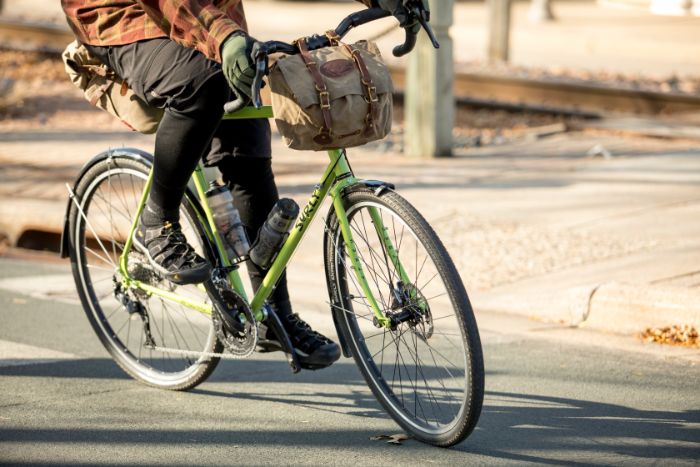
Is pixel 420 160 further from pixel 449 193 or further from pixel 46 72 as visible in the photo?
pixel 46 72

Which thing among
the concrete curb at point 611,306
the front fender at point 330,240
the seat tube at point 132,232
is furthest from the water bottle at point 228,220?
the concrete curb at point 611,306

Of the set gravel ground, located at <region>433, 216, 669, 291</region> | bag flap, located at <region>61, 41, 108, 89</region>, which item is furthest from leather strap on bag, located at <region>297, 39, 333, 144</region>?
gravel ground, located at <region>433, 216, 669, 291</region>

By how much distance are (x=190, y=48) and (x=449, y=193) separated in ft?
14.9

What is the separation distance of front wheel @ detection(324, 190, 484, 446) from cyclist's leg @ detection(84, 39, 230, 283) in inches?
19.6

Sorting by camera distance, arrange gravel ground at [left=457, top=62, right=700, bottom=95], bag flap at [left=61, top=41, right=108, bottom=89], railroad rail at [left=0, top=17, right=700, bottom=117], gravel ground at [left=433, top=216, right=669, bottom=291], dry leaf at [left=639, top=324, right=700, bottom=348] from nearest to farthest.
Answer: bag flap at [left=61, top=41, right=108, bottom=89]
dry leaf at [left=639, top=324, right=700, bottom=348]
gravel ground at [left=433, top=216, right=669, bottom=291]
railroad rail at [left=0, top=17, right=700, bottom=117]
gravel ground at [left=457, top=62, right=700, bottom=95]

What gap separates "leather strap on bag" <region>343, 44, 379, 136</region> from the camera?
3525 mm

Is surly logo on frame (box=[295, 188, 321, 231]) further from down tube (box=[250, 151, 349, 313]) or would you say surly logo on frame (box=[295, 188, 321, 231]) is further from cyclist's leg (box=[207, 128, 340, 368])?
cyclist's leg (box=[207, 128, 340, 368])

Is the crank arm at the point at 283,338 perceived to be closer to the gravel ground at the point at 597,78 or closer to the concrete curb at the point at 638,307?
the concrete curb at the point at 638,307

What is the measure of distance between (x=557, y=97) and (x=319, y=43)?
9.83m

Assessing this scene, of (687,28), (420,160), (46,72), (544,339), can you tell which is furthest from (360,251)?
(687,28)

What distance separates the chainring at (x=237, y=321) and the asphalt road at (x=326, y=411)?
0.27 meters

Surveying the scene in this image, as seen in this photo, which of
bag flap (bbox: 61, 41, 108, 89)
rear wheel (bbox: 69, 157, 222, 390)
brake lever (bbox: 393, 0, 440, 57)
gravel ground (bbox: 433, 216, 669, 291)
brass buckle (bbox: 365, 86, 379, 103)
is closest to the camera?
brass buckle (bbox: 365, 86, 379, 103)

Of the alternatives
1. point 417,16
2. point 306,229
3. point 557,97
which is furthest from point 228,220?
point 557,97

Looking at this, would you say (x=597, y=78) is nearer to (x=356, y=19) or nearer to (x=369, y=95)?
(x=356, y=19)
